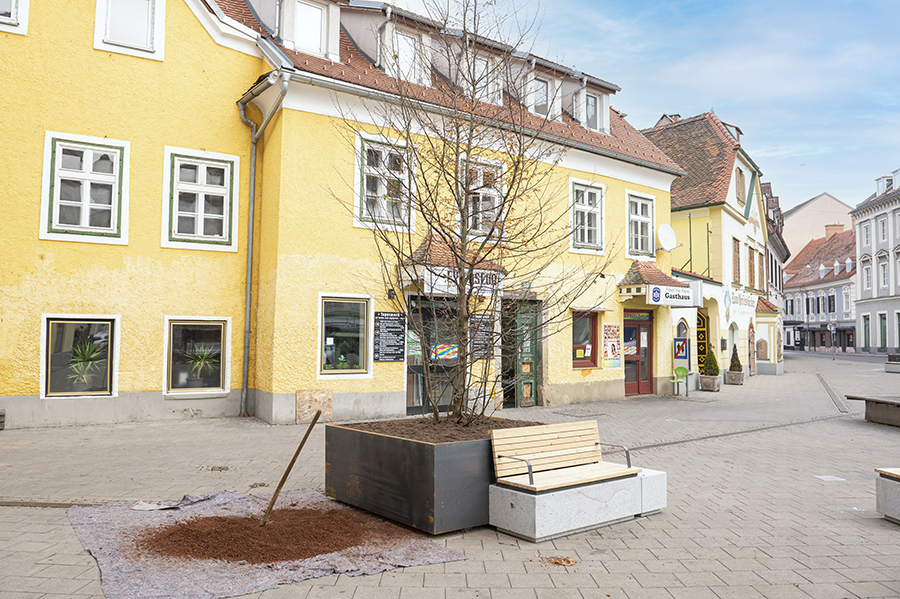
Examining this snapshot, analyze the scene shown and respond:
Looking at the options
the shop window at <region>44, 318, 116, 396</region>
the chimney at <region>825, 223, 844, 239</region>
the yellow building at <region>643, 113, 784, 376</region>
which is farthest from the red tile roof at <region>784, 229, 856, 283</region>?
the shop window at <region>44, 318, 116, 396</region>

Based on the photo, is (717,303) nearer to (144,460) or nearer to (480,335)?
(480,335)

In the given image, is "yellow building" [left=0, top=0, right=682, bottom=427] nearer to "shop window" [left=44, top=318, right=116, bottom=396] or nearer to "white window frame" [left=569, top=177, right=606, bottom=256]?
"shop window" [left=44, top=318, right=116, bottom=396]

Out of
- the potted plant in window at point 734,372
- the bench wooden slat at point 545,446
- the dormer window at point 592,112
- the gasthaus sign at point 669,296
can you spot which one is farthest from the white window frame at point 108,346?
the potted plant in window at point 734,372

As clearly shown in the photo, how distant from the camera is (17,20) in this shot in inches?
433

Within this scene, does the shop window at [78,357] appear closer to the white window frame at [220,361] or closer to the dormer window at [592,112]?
the white window frame at [220,361]

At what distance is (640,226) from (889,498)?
501 inches

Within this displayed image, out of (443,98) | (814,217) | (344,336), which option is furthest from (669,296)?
(814,217)

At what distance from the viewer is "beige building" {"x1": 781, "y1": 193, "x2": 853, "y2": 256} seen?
73.4 meters

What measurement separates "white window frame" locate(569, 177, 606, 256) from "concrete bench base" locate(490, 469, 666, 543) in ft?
34.4

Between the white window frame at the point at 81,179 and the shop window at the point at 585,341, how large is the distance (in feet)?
34.1

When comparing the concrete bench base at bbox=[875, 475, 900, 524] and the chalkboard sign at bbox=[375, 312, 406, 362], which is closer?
the concrete bench base at bbox=[875, 475, 900, 524]

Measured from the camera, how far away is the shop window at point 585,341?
16375 millimetres

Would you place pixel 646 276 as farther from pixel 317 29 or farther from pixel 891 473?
pixel 891 473

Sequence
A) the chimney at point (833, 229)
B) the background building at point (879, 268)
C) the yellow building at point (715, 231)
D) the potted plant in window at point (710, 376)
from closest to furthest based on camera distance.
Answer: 1. the potted plant in window at point (710, 376)
2. the yellow building at point (715, 231)
3. the background building at point (879, 268)
4. the chimney at point (833, 229)
